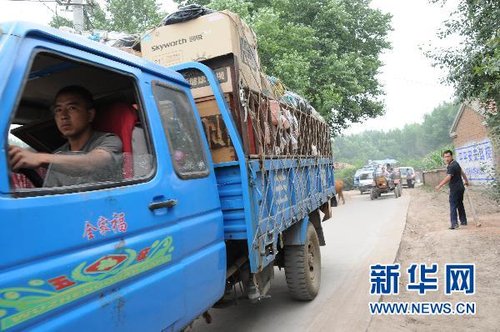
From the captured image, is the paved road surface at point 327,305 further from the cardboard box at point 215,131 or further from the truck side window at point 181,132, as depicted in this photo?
the truck side window at point 181,132

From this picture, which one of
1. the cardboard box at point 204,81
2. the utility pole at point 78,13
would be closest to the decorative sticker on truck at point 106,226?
the cardboard box at point 204,81

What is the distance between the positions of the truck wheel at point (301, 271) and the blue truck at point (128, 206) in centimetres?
60

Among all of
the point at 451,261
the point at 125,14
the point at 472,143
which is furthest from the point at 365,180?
the point at 451,261

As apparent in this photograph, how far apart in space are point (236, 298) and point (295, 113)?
7.97 feet

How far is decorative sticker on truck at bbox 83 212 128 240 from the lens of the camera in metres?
1.78

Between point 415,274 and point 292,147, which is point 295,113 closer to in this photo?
point 292,147

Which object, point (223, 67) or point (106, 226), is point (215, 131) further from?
point (106, 226)

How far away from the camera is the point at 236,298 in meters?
3.52

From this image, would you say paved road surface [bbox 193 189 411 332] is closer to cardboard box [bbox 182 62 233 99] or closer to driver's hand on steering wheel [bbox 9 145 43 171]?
cardboard box [bbox 182 62 233 99]

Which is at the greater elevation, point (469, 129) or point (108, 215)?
point (469, 129)

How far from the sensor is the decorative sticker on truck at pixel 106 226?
1.78 meters

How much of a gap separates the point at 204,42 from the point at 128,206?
1.83 metres

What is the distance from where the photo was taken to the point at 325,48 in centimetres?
2036

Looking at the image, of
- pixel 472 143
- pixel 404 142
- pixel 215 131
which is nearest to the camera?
pixel 215 131
